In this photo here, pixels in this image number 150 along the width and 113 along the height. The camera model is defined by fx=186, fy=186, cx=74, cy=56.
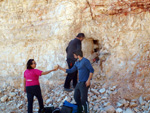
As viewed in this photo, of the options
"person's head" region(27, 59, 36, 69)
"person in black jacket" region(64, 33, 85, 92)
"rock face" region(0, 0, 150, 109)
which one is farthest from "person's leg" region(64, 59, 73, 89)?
"person's head" region(27, 59, 36, 69)

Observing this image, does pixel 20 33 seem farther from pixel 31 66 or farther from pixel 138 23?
pixel 138 23

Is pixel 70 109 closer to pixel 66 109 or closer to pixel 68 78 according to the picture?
pixel 66 109

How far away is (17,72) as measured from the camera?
23.5ft

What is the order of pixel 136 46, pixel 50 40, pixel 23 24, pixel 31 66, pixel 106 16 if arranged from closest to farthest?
pixel 31 66, pixel 136 46, pixel 106 16, pixel 50 40, pixel 23 24

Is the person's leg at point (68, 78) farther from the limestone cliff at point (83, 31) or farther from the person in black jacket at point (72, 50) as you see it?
the limestone cliff at point (83, 31)

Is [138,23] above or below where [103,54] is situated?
above

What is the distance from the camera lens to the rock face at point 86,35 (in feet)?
17.1

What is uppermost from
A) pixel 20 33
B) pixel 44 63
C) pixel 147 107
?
pixel 20 33

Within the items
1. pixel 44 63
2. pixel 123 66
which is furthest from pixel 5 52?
pixel 123 66

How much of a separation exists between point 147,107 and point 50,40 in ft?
12.3

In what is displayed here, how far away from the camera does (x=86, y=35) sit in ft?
19.4

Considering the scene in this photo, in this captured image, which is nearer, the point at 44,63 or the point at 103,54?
the point at 103,54

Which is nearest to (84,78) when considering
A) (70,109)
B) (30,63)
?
(70,109)

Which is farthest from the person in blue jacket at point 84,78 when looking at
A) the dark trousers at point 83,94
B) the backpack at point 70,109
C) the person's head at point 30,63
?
the person's head at point 30,63
